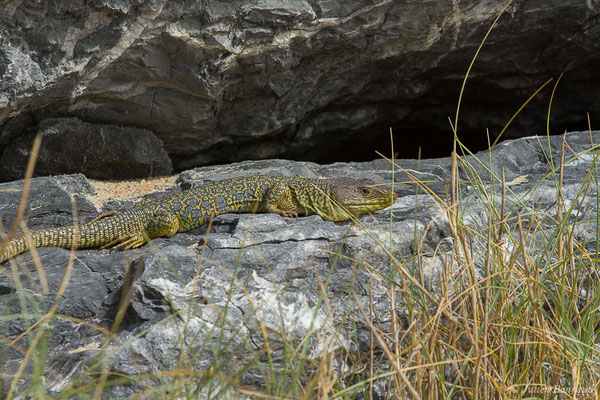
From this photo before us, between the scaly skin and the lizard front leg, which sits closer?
the scaly skin

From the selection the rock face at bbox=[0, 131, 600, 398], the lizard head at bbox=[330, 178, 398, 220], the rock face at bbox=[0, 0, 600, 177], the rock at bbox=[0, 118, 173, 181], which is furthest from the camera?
the rock at bbox=[0, 118, 173, 181]

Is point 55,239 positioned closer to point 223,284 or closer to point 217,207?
point 217,207

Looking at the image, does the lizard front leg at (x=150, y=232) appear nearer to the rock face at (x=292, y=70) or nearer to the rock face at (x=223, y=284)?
the rock face at (x=223, y=284)

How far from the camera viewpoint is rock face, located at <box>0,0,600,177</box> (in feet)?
19.5

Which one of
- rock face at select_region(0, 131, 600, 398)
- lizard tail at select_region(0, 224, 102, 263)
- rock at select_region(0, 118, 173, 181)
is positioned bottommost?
rock face at select_region(0, 131, 600, 398)

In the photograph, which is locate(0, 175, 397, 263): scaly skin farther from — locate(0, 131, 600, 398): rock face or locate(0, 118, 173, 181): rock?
locate(0, 118, 173, 181): rock

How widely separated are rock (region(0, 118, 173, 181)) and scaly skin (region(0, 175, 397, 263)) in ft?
3.78

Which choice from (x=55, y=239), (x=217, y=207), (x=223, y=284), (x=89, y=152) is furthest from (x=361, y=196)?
(x=89, y=152)

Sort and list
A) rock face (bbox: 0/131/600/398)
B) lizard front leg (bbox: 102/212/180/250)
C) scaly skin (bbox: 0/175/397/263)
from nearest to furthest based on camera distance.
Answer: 1. rock face (bbox: 0/131/600/398)
2. scaly skin (bbox: 0/175/397/263)
3. lizard front leg (bbox: 102/212/180/250)

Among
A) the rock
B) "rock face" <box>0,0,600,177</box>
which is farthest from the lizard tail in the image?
the rock

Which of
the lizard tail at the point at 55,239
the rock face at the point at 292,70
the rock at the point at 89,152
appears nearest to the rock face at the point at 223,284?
the lizard tail at the point at 55,239

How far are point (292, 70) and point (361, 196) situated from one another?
2.00 metres

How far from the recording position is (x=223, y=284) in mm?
4480

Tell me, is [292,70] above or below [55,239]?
above
